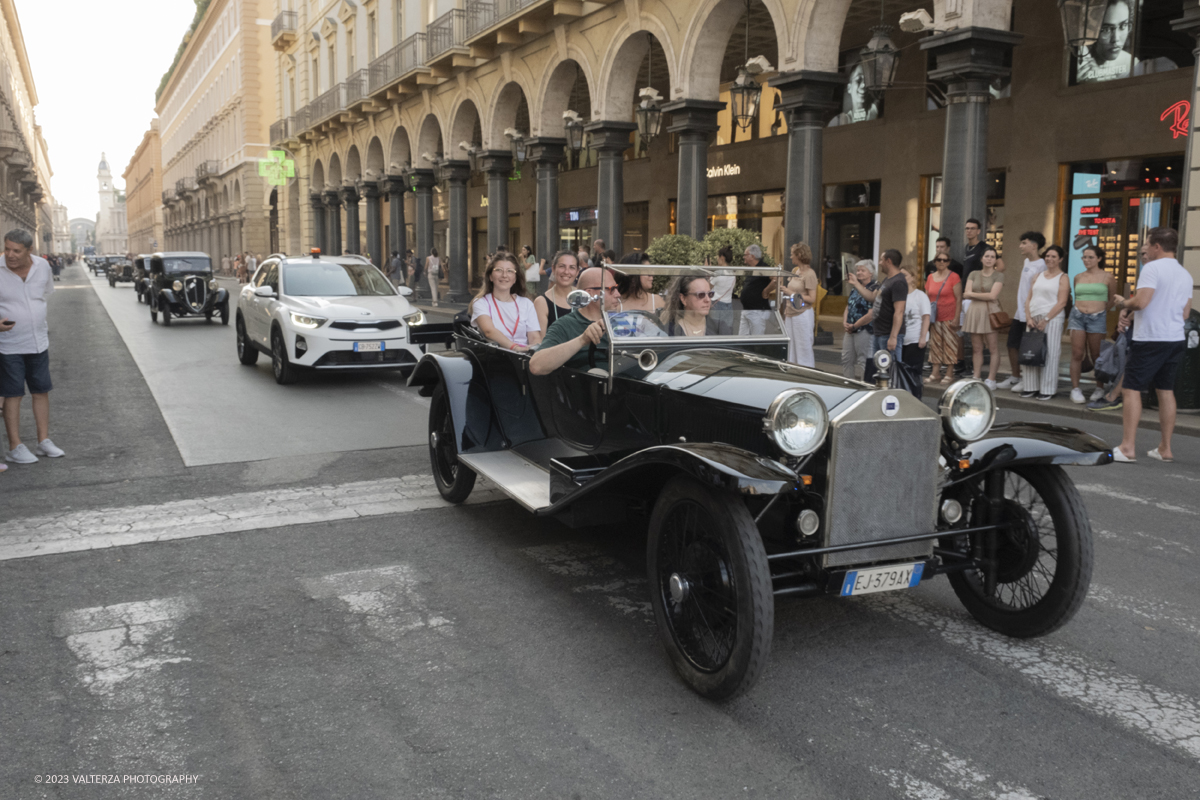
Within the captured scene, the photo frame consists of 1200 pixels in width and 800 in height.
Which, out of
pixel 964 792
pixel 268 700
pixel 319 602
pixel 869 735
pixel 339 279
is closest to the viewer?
pixel 964 792

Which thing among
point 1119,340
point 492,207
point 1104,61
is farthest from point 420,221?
point 1119,340

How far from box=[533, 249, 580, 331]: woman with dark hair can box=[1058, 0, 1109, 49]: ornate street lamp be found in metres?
7.97

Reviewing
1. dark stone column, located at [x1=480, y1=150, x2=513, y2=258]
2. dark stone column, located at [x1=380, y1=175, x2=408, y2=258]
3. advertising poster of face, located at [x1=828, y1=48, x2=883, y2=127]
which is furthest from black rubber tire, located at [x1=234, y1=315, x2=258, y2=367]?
dark stone column, located at [x1=380, y1=175, x2=408, y2=258]

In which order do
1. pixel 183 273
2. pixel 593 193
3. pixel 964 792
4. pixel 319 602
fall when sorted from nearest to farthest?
1. pixel 964 792
2. pixel 319 602
3. pixel 183 273
4. pixel 593 193

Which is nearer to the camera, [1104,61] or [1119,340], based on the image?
[1119,340]

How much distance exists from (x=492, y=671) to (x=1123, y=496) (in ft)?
15.7

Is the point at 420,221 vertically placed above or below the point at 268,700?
above

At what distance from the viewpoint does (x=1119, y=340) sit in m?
10.2

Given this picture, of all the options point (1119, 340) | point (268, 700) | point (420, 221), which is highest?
point (420, 221)

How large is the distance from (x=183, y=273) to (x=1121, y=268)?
19.3 metres

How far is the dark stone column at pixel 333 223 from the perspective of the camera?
145 feet

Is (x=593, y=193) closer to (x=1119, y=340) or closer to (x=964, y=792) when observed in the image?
(x=1119, y=340)

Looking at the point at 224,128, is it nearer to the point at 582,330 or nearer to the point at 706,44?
the point at 706,44

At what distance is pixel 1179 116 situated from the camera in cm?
1371
